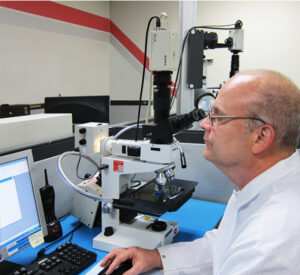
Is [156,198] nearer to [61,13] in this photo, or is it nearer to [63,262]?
[63,262]

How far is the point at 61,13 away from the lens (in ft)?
12.9

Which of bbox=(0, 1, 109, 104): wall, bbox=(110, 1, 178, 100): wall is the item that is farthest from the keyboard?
bbox=(110, 1, 178, 100): wall

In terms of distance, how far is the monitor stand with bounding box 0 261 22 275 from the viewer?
3.41ft

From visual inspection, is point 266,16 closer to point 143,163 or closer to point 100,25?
point 100,25

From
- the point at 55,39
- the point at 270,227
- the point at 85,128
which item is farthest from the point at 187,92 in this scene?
the point at 55,39

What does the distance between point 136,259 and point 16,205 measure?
0.44 meters

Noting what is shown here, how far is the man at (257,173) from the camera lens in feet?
2.30

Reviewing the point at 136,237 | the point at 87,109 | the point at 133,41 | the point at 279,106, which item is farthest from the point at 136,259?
the point at 133,41

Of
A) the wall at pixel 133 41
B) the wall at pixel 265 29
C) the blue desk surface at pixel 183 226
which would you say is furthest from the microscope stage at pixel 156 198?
the wall at pixel 133 41

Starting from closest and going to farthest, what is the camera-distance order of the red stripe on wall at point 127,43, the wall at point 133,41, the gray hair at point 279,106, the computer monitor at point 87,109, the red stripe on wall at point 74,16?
the gray hair at point 279,106
the computer monitor at point 87,109
the red stripe on wall at point 74,16
the wall at point 133,41
the red stripe on wall at point 127,43

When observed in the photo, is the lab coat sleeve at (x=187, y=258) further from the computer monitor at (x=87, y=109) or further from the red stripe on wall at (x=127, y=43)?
the red stripe on wall at (x=127, y=43)

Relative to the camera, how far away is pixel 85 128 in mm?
1232

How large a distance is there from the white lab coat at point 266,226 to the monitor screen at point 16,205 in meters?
0.65

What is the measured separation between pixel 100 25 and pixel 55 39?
1.07 meters
